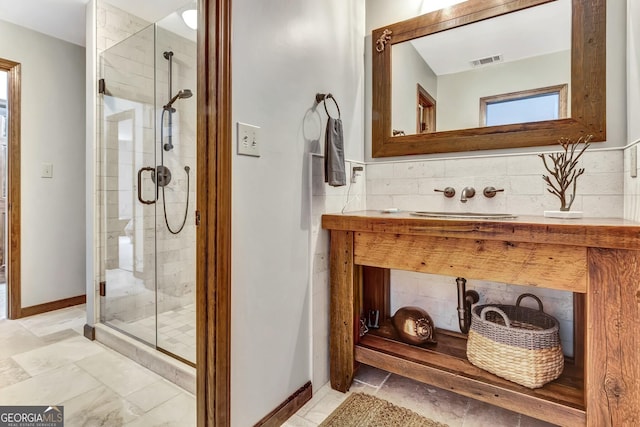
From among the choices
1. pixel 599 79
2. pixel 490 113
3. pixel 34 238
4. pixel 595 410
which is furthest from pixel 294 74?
pixel 34 238

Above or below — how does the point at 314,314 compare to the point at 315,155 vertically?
below

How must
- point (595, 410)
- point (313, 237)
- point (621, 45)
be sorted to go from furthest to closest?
point (313, 237) < point (621, 45) < point (595, 410)

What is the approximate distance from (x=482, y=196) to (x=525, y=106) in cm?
48

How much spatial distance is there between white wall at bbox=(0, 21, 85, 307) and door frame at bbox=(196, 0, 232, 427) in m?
2.32

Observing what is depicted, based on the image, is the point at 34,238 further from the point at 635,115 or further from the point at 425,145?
the point at 635,115

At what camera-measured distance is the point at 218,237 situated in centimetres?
114

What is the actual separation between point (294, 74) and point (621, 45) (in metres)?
1.44

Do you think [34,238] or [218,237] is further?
[34,238]

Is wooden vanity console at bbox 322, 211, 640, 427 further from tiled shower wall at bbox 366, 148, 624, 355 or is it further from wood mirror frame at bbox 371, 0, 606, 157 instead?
wood mirror frame at bbox 371, 0, 606, 157

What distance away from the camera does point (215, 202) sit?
1137 millimetres

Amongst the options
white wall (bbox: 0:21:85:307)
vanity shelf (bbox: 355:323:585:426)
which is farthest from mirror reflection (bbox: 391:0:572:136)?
white wall (bbox: 0:21:85:307)

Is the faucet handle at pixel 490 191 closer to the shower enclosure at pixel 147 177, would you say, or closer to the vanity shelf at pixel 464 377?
the vanity shelf at pixel 464 377

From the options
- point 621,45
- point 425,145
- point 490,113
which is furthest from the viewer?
point 425,145

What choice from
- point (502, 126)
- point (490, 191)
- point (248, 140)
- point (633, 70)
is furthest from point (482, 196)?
point (248, 140)
